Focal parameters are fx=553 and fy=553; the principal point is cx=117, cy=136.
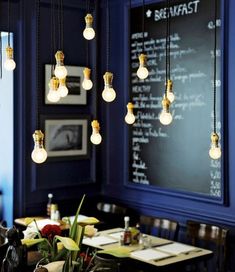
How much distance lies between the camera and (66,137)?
6.21 metres

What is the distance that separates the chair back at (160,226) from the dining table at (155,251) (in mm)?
364

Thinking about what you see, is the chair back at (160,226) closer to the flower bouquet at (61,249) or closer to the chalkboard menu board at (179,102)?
the chalkboard menu board at (179,102)

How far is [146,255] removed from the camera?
14.6 feet

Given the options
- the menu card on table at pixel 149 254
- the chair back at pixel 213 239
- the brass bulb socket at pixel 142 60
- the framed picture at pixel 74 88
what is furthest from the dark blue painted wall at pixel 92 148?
the brass bulb socket at pixel 142 60

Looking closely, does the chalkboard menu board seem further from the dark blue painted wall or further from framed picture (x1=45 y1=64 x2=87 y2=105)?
framed picture (x1=45 y1=64 x2=87 y2=105)

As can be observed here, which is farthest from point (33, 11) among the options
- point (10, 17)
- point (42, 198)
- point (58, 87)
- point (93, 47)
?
point (58, 87)

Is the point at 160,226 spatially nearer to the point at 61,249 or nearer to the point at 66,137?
the point at 66,137

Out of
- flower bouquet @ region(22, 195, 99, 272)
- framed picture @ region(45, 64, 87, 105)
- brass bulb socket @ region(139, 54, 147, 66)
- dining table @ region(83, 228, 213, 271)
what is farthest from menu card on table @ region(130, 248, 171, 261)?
framed picture @ region(45, 64, 87, 105)

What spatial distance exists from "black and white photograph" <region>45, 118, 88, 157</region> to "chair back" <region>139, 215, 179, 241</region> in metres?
1.15

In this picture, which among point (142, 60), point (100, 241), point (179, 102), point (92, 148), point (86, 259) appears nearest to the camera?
point (86, 259)

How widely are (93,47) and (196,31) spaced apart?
1.49 metres

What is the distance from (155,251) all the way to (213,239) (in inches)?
26.3

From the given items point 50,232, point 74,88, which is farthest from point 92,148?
point 50,232

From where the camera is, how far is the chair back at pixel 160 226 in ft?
17.5
